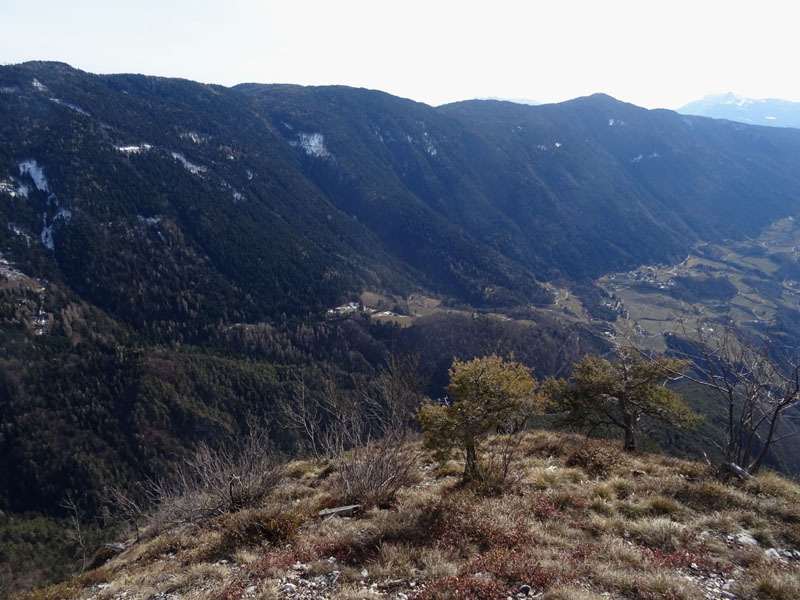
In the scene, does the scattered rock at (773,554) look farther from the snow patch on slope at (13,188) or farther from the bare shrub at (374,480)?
the snow patch on slope at (13,188)

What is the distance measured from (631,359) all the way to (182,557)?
74.1 feet

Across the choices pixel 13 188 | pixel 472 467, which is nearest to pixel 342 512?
pixel 472 467

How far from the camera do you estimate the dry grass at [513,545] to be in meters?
8.60

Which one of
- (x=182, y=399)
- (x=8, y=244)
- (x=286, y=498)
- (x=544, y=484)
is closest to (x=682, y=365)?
(x=544, y=484)

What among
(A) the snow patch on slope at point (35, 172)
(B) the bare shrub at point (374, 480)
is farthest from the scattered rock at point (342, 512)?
(A) the snow patch on slope at point (35, 172)

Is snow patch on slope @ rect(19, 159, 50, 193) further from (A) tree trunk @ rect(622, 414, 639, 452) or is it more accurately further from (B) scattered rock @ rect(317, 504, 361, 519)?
(A) tree trunk @ rect(622, 414, 639, 452)

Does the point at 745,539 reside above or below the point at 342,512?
above

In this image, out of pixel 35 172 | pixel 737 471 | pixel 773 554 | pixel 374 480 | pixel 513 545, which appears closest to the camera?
pixel 773 554

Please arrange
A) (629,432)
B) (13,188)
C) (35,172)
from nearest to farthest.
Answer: (629,432) < (13,188) < (35,172)

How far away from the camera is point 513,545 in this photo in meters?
10.2

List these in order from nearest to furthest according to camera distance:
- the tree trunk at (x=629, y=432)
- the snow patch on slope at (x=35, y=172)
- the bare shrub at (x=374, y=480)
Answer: the bare shrub at (x=374, y=480) → the tree trunk at (x=629, y=432) → the snow patch on slope at (x=35, y=172)

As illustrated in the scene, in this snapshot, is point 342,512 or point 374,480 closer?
point 342,512

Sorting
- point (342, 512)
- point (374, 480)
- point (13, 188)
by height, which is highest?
point (13, 188)

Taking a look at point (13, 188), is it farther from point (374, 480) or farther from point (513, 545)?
point (513, 545)
